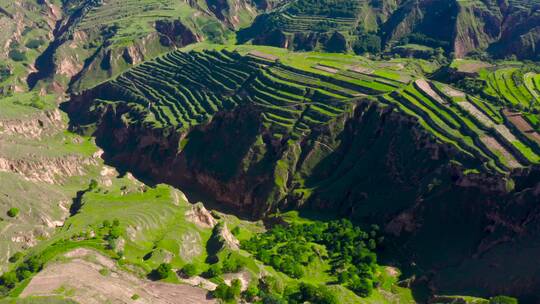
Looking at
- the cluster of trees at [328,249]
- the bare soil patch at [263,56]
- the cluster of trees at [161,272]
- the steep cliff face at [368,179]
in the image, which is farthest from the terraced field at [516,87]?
the cluster of trees at [161,272]

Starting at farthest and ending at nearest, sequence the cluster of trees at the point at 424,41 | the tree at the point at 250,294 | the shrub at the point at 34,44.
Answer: the shrub at the point at 34,44 < the cluster of trees at the point at 424,41 < the tree at the point at 250,294

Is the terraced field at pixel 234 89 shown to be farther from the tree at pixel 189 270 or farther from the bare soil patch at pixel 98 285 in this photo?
the bare soil patch at pixel 98 285

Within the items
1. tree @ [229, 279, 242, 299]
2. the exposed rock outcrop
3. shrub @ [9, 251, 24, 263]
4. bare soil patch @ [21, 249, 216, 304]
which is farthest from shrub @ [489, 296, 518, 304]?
the exposed rock outcrop

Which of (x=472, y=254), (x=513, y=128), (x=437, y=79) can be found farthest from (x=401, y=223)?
(x=437, y=79)

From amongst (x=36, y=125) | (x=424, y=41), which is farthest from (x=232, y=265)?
(x=424, y=41)

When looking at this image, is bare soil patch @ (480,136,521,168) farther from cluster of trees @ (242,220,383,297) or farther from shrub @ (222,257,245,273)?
shrub @ (222,257,245,273)

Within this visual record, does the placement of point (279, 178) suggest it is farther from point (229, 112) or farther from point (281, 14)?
point (281, 14)
